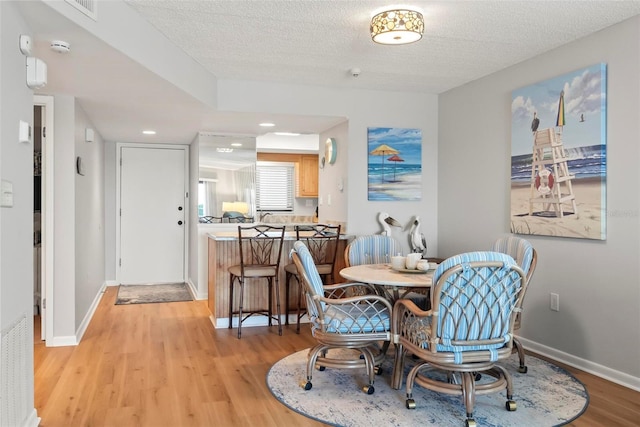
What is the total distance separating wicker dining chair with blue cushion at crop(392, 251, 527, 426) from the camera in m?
2.46

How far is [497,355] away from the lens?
2.63m

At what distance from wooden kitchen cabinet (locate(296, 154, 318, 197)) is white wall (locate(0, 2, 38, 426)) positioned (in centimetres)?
633

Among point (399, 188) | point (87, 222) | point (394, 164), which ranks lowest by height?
point (87, 222)

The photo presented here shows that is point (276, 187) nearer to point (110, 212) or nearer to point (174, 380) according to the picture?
point (110, 212)

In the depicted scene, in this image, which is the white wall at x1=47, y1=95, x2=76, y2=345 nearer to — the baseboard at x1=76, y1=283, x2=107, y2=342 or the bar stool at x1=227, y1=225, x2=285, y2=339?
the baseboard at x1=76, y1=283, x2=107, y2=342

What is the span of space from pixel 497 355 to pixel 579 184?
1559 mm

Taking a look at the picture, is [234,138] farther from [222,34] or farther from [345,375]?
[345,375]

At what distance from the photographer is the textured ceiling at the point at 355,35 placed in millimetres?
2980

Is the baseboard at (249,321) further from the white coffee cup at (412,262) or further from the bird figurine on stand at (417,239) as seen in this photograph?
the white coffee cup at (412,262)

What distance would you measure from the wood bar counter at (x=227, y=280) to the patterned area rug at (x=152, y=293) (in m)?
1.37

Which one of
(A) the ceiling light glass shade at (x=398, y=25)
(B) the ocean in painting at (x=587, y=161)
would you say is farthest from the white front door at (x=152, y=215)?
(B) the ocean in painting at (x=587, y=161)

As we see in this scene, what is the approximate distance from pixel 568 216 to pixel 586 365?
3.42 feet

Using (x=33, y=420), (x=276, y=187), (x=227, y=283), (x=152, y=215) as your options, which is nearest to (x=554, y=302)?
(x=227, y=283)

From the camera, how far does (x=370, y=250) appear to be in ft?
13.1
